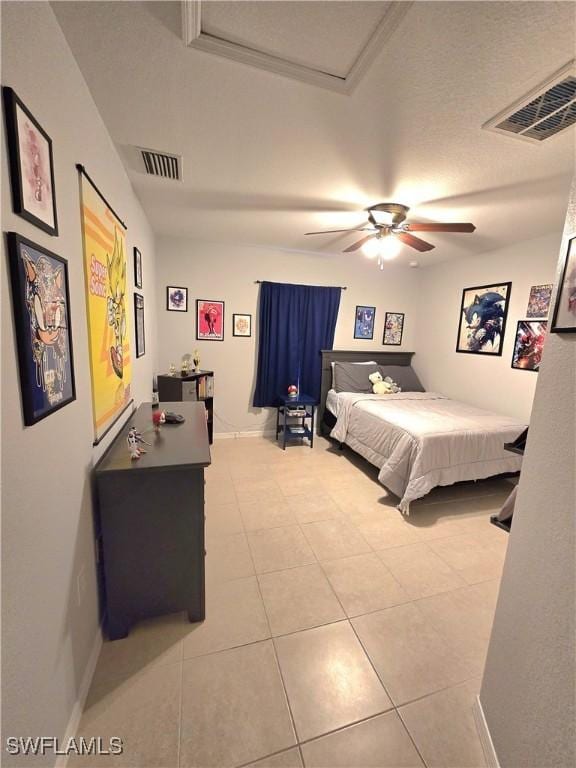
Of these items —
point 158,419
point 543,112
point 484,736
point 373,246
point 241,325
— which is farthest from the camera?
point 241,325

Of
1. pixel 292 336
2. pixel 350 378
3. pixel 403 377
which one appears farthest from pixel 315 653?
pixel 403 377

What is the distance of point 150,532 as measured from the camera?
1.42 m

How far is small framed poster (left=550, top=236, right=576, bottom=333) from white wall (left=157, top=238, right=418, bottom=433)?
3.39 meters

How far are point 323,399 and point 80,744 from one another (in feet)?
11.9

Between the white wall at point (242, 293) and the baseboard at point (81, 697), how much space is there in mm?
2816

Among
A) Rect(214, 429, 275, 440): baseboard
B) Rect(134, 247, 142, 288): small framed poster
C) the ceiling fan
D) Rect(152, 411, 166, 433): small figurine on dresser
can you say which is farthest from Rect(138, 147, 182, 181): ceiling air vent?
Rect(214, 429, 275, 440): baseboard

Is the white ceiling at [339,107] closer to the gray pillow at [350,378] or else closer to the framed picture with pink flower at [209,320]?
the framed picture with pink flower at [209,320]

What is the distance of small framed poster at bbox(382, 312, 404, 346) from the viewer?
464 centimetres

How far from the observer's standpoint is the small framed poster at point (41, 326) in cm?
77

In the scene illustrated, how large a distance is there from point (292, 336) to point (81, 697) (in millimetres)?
3595

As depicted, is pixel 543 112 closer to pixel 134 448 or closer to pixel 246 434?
pixel 134 448

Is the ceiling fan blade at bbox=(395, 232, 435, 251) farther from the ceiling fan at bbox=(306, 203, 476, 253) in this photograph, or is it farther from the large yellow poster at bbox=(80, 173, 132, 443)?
the large yellow poster at bbox=(80, 173, 132, 443)

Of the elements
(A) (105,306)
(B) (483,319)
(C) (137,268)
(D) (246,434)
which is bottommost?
(D) (246,434)

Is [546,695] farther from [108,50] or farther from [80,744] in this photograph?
[108,50]
